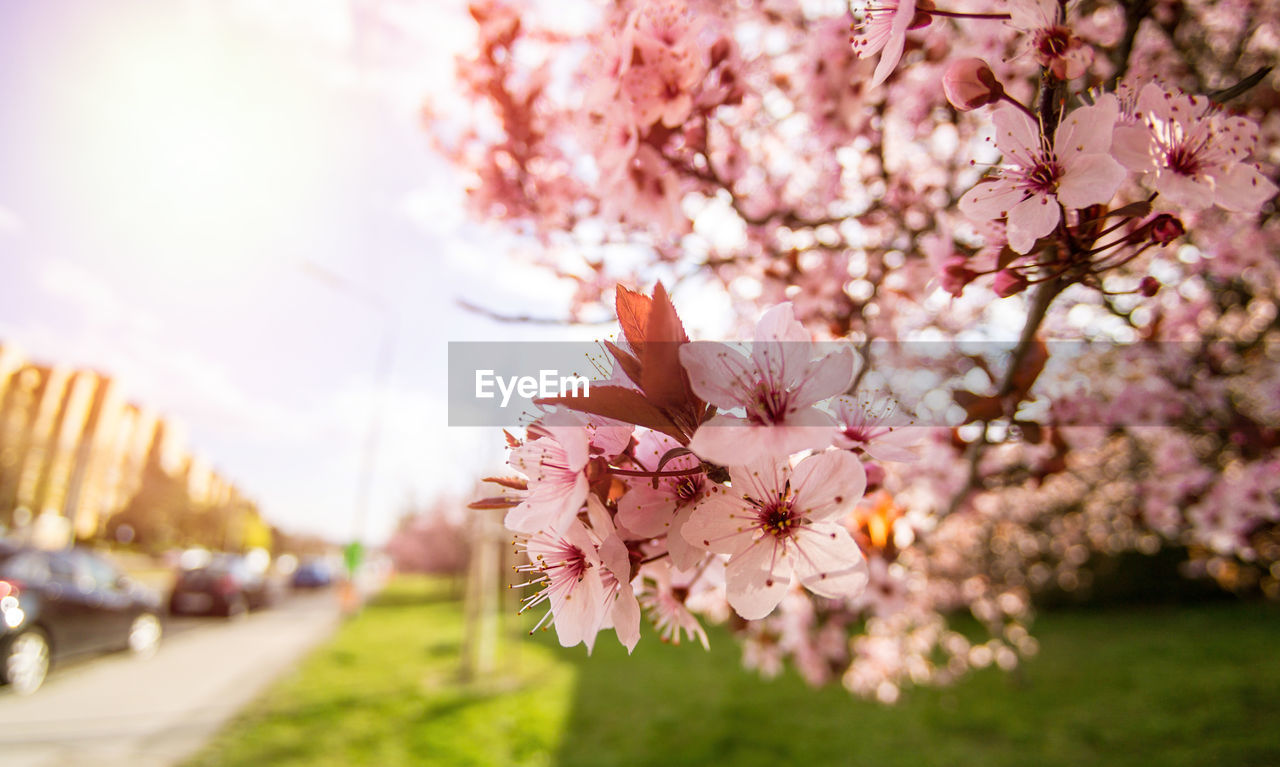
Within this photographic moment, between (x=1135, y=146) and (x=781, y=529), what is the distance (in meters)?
0.70

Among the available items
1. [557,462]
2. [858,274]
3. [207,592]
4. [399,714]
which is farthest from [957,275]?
[207,592]

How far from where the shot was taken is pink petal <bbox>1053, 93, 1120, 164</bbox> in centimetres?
85

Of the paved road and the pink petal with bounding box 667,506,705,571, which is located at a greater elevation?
the pink petal with bounding box 667,506,705,571

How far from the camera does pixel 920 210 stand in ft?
7.46

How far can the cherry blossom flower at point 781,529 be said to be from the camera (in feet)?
2.56

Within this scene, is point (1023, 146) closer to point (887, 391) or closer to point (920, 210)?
point (887, 391)

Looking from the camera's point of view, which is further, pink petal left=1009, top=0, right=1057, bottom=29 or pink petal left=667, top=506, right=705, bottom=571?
pink petal left=1009, top=0, right=1057, bottom=29

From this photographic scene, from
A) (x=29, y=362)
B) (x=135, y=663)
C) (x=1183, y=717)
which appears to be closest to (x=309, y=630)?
(x=135, y=663)

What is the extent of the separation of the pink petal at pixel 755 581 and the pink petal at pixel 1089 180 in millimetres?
606

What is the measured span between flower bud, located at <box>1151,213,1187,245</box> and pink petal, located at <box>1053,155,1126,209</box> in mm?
157

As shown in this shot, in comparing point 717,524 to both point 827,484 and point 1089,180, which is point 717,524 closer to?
point 827,484

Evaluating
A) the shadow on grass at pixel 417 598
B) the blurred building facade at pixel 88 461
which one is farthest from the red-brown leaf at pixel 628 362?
the blurred building facade at pixel 88 461

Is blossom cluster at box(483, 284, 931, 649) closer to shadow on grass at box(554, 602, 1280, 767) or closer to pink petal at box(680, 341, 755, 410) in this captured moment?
pink petal at box(680, 341, 755, 410)

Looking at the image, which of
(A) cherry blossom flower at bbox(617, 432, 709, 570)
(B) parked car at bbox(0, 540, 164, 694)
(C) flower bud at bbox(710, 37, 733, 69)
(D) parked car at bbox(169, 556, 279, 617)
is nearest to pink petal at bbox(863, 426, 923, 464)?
(A) cherry blossom flower at bbox(617, 432, 709, 570)
